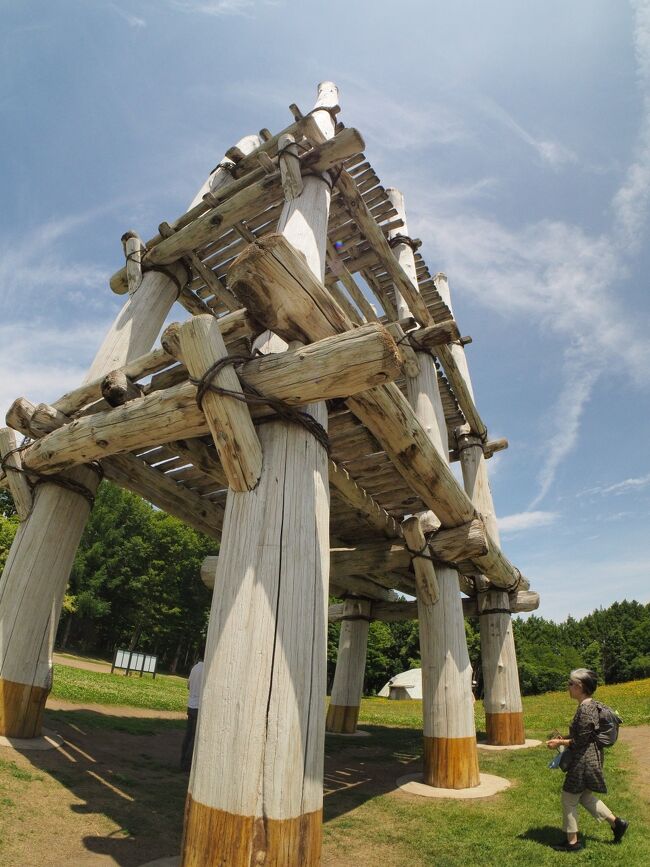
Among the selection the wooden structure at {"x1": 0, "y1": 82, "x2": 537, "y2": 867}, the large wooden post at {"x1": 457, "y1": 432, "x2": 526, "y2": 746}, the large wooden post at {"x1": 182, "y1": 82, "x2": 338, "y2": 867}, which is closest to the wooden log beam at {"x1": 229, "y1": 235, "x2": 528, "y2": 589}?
the wooden structure at {"x1": 0, "y1": 82, "x2": 537, "y2": 867}

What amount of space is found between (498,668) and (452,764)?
3990mm

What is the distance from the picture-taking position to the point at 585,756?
13.4 feet

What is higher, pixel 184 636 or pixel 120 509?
pixel 120 509

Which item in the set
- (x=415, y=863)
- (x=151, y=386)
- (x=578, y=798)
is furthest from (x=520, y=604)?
(x=151, y=386)

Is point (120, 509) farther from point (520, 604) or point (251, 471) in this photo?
point (251, 471)

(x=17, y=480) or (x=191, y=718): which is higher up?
(x=17, y=480)

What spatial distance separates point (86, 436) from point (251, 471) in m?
2.28

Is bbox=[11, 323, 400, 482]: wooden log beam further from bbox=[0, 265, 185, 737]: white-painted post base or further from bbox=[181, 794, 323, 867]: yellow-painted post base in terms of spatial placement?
bbox=[181, 794, 323, 867]: yellow-painted post base

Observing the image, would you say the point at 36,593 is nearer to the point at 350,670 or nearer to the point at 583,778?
the point at 583,778

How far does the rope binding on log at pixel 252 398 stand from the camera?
3334 millimetres

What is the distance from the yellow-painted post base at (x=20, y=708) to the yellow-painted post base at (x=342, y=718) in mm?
7045

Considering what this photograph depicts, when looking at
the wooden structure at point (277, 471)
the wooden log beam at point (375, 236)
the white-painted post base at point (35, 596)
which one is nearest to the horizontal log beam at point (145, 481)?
the wooden structure at point (277, 471)

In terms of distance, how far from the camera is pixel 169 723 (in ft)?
30.3

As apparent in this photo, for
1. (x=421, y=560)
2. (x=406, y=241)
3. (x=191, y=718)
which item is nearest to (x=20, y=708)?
(x=191, y=718)
